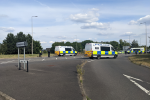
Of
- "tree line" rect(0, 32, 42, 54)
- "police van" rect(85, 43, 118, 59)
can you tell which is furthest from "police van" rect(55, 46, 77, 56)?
"tree line" rect(0, 32, 42, 54)

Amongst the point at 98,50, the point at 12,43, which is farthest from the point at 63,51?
the point at 12,43

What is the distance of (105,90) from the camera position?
574cm

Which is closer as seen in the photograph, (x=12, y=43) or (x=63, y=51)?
(x=63, y=51)

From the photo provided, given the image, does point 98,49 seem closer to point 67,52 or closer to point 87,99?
point 67,52

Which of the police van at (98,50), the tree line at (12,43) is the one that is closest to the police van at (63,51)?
the police van at (98,50)

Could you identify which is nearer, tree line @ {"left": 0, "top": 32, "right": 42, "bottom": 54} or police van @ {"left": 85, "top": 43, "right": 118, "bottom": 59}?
police van @ {"left": 85, "top": 43, "right": 118, "bottom": 59}

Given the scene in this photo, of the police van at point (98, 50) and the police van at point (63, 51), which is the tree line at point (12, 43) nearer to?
the police van at point (63, 51)

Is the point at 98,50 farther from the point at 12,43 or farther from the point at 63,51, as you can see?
the point at 12,43

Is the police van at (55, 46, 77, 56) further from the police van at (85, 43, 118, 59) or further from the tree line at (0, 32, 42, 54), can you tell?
the tree line at (0, 32, 42, 54)

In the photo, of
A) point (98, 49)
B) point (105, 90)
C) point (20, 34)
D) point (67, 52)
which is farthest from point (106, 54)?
point (20, 34)

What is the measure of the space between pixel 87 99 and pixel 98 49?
19666 millimetres

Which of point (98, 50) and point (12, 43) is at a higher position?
point (12, 43)

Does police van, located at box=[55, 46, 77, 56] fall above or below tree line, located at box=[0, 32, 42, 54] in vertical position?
below

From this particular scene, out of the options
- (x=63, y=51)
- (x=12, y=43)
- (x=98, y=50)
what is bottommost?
(x=63, y=51)
